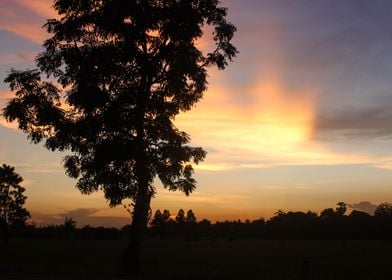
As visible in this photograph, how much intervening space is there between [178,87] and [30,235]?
110m

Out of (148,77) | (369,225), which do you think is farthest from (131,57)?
(369,225)

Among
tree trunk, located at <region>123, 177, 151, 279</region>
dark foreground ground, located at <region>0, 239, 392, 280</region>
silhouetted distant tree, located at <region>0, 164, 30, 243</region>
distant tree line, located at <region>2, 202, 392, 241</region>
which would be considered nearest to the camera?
dark foreground ground, located at <region>0, 239, 392, 280</region>

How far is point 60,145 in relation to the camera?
25.0 meters

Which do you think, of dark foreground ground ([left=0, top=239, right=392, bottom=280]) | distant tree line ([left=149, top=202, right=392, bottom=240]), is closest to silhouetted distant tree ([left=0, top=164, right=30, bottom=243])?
dark foreground ground ([left=0, top=239, right=392, bottom=280])

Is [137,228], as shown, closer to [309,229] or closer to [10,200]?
[10,200]

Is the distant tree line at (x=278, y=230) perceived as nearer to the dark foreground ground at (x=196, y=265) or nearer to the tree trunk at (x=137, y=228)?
the dark foreground ground at (x=196, y=265)

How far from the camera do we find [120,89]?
2475cm

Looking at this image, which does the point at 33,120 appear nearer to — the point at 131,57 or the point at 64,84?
the point at 64,84

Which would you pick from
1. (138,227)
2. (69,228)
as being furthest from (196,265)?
(69,228)

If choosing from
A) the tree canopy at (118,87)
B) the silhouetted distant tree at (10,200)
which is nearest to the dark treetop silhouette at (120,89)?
the tree canopy at (118,87)

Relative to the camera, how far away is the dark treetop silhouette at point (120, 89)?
79.8 feet

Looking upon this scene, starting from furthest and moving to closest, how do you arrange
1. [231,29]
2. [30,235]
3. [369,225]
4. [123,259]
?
[369,225] < [30,235] < [231,29] < [123,259]

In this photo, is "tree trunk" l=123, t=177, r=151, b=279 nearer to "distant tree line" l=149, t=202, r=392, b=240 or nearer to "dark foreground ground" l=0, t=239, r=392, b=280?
"dark foreground ground" l=0, t=239, r=392, b=280

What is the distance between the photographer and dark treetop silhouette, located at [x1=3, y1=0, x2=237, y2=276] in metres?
24.3
